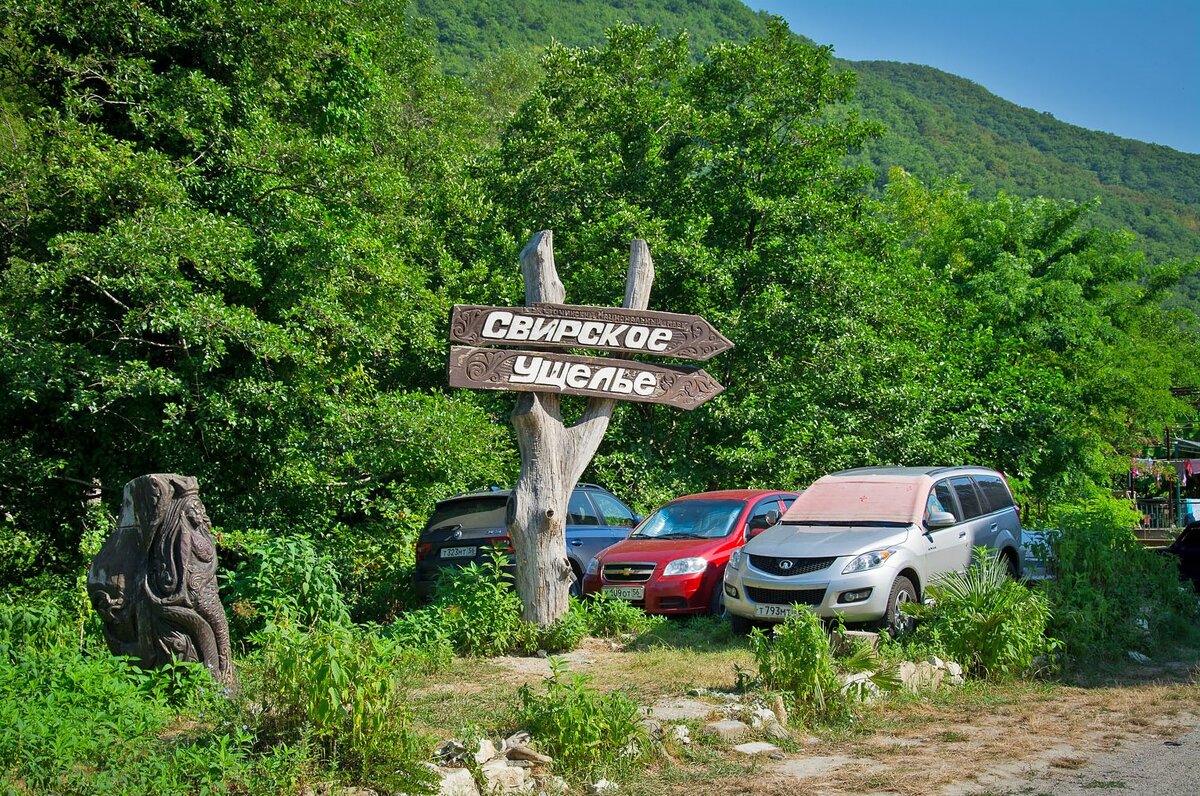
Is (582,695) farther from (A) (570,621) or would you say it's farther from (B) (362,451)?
(B) (362,451)

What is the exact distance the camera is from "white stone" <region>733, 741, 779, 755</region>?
640cm

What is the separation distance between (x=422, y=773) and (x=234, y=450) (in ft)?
30.7

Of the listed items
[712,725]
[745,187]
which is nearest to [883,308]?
[745,187]

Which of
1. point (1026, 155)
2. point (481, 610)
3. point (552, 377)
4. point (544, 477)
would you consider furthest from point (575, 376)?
point (1026, 155)

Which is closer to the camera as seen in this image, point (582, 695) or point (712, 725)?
point (582, 695)

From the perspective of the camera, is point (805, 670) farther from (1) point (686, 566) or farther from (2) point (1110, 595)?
(2) point (1110, 595)

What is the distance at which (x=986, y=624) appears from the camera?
27.3 ft

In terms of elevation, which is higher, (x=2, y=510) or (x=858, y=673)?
(x=2, y=510)

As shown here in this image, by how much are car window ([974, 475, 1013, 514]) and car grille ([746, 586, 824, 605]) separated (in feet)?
10.9

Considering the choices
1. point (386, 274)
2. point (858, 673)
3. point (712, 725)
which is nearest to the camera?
point (712, 725)

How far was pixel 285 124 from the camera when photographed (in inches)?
590

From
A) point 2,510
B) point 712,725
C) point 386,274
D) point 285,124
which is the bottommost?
point 712,725

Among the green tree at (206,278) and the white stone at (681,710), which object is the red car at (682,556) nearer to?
the green tree at (206,278)

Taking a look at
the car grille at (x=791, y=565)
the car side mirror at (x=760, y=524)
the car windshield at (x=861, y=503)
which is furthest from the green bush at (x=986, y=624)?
the car side mirror at (x=760, y=524)
